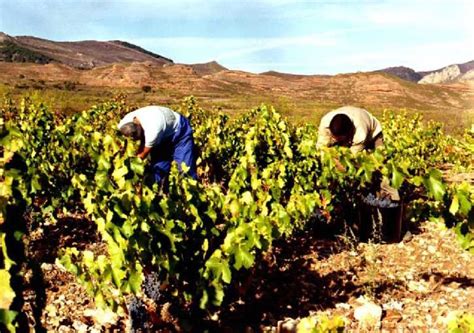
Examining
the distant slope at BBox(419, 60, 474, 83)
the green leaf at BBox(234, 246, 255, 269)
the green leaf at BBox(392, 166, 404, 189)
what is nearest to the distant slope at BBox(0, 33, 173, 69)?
the distant slope at BBox(419, 60, 474, 83)

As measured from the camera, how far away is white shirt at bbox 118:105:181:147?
17.8 feet

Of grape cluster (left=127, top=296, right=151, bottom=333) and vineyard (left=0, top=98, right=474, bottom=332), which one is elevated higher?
vineyard (left=0, top=98, right=474, bottom=332)

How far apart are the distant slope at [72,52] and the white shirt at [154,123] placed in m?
103

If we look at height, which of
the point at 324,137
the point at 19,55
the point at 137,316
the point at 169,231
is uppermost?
the point at 19,55

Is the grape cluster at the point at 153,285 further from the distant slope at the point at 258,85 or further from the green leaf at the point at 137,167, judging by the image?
the distant slope at the point at 258,85

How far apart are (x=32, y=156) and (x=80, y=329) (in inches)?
127

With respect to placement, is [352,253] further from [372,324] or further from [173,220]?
[173,220]

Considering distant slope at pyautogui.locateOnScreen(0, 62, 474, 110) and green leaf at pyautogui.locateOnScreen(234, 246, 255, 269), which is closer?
green leaf at pyautogui.locateOnScreen(234, 246, 255, 269)

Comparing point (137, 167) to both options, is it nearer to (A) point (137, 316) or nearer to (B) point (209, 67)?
(A) point (137, 316)

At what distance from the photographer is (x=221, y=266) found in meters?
3.12

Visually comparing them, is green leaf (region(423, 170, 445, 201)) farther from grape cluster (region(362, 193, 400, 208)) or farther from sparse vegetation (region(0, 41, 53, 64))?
sparse vegetation (region(0, 41, 53, 64))

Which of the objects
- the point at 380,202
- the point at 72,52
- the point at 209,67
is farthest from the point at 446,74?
the point at 380,202

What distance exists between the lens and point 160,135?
5547 millimetres

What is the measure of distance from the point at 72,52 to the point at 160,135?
458 ft
